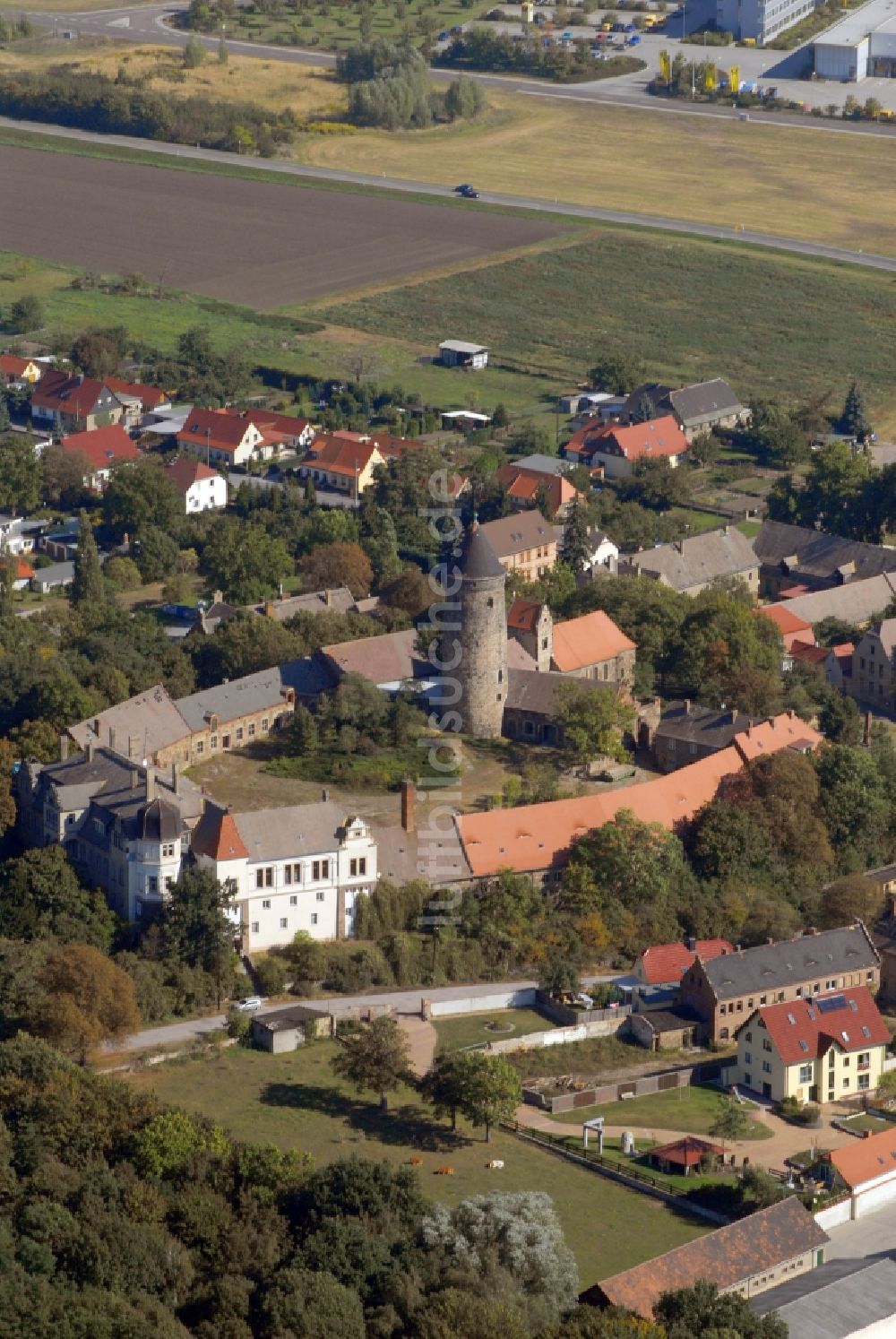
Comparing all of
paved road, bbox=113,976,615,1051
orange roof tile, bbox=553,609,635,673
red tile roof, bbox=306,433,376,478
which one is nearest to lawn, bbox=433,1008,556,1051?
paved road, bbox=113,976,615,1051

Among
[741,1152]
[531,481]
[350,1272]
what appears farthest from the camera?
[531,481]

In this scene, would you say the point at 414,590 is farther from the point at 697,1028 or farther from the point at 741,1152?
the point at 741,1152

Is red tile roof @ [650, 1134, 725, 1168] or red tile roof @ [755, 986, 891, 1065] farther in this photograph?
red tile roof @ [755, 986, 891, 1065]

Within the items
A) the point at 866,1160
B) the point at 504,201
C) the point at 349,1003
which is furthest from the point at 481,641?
the point at 504,201

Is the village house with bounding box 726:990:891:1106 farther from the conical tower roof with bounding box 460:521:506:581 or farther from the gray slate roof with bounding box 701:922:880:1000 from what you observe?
the conical tower roof with bounding box 460:521:506:581

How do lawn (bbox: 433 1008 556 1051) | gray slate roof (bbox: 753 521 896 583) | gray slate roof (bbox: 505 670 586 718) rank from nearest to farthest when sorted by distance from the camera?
lawn (bbox: 433 1008 556 1051)
gray slate roof (bbox: 505 670 586 718)
gray slate roof (bbox: 753 521 896 583)

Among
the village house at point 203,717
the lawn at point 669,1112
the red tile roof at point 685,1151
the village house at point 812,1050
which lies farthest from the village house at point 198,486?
the red tile roof at point 685,1151

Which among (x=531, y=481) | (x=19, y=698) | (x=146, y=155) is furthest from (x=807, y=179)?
(x=19, y=698)
